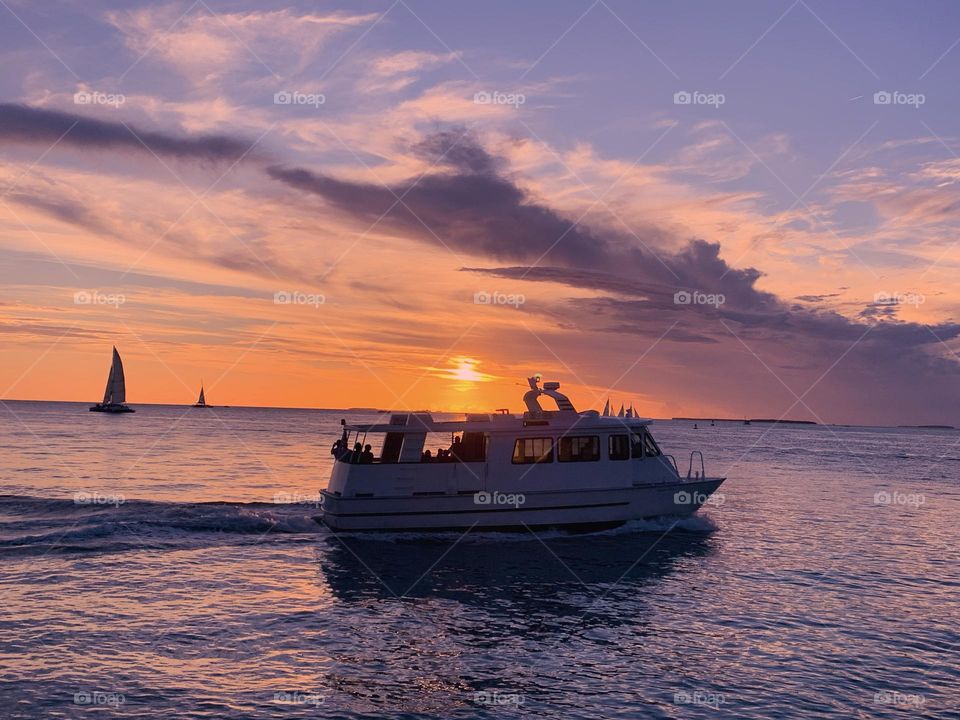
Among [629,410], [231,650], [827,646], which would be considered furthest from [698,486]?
[231,650]

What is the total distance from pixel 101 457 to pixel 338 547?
4502 cm

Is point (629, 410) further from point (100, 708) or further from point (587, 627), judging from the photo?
point (100, 708)

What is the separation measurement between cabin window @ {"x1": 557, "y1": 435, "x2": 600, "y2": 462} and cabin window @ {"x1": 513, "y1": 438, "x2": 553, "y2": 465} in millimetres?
451

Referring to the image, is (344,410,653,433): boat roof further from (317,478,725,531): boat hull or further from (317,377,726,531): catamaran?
(317,478,725,531): boat hull

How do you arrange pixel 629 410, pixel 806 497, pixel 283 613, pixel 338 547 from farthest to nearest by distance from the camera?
pixel 806 497
pixel 629 410
pixel 338 547
pixel 283 613

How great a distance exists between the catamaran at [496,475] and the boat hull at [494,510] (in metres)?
0.04

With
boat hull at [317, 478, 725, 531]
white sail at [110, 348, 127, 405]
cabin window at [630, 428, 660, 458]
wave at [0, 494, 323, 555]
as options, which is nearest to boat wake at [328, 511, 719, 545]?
boat hull at [317, 478, 725, 531]

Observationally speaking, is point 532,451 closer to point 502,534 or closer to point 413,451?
point 502,534

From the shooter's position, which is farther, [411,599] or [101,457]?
[101,457]

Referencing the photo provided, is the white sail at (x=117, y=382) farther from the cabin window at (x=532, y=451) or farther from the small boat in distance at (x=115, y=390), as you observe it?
the cabin window at (x=532, y=451)

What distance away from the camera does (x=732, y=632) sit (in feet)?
58.4

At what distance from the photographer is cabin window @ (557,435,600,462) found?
96.6 ft

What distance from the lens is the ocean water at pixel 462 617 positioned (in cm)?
1345

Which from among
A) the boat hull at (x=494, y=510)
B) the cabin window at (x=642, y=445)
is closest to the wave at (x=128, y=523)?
the boat hull at (x=494, y=510)
